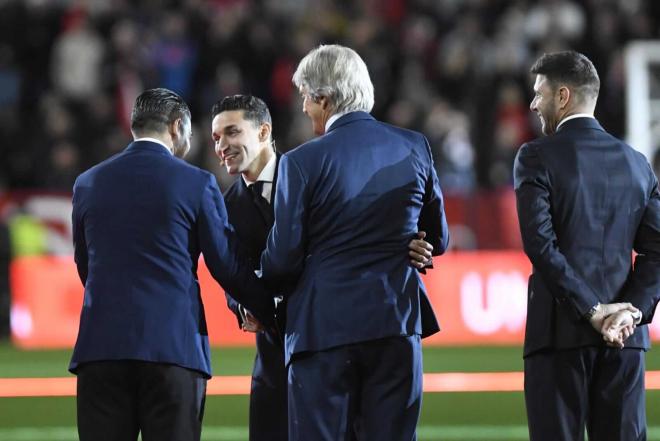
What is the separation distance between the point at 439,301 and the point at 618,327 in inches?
312

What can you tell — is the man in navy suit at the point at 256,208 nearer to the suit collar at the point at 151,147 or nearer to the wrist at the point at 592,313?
the suit collar at the point at 151,147

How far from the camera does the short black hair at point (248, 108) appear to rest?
5262mm

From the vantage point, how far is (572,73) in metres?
4.83

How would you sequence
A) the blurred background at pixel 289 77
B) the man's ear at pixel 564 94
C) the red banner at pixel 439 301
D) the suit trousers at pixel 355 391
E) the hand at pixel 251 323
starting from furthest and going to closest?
the blurred background at pixel 289 77, the red banner at pixel 439 301, the hand at pixel 251 323, the man's ear at pixel 564 94, the suit trousers at pixel 355 391

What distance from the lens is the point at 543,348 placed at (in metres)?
4.75

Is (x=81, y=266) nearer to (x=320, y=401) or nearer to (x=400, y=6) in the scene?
(x=320, y=401)

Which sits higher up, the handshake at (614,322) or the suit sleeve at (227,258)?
the suit sleeve at (227,258)

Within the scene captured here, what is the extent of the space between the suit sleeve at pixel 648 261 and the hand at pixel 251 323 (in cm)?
147

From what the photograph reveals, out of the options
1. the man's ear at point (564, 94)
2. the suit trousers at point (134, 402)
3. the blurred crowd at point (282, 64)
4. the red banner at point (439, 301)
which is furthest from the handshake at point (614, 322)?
the blurred crowd at point (282, 64)

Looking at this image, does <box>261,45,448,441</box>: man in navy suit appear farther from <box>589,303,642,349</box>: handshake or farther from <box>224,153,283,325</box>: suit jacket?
<box>589,303,642,349</box>: handshake

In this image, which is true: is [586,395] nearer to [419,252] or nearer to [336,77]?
[419,252]

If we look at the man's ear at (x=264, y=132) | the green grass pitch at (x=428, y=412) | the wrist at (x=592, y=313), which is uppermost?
the man's ear at (x=264, y=132)

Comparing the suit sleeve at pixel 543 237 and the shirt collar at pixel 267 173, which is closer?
the suit sleeve at pixel 543 237

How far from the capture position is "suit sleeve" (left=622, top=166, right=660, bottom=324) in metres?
4.82
